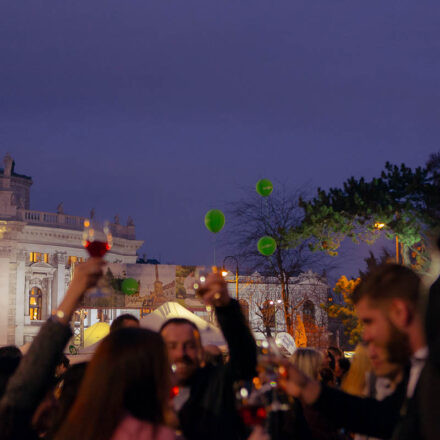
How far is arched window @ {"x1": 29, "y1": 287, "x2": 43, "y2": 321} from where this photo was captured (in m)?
58.1

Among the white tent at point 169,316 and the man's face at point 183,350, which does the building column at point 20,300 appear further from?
the man's face at point 183,350

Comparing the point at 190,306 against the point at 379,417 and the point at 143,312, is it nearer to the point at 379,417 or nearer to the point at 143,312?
the point at 143,312

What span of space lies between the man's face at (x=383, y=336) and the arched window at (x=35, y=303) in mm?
57388

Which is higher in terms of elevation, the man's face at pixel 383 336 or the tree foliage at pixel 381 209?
the tree foliage at pixel 381 209

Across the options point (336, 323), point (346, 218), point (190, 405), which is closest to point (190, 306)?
point (336, 323)

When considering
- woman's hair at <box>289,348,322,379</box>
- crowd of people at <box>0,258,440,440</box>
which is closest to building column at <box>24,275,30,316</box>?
woman's hair at <box>289,348,322,379</box>

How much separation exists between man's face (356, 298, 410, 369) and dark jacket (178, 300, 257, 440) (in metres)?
1.11

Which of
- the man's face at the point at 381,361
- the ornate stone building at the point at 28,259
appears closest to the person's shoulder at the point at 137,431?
the man's face at the point at 381,361

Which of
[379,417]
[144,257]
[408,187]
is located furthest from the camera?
[144,257]

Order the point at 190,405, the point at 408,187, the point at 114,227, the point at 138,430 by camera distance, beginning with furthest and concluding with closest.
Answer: the point at 114,227, the point at 408,187, the point at 190,405, the point at 138,430

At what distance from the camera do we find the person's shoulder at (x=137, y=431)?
2.86m

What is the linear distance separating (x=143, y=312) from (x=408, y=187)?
39.4 metres

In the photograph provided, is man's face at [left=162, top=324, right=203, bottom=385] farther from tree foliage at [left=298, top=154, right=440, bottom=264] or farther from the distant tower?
the distant tower

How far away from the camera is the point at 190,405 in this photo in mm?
3936
